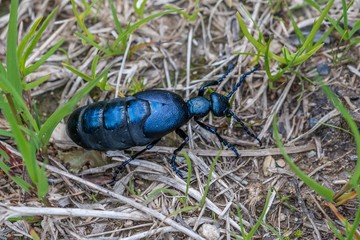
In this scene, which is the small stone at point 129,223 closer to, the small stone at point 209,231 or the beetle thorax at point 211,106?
the small stone at point 209,231

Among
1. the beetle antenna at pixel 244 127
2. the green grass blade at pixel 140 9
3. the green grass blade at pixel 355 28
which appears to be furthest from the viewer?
the green grass blade at pixel 140 9

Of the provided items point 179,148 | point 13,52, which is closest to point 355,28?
point 179,148

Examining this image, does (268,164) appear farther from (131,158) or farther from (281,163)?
(131,158)

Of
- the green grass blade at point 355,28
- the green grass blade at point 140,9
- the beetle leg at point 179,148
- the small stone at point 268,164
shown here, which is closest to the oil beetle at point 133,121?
the beetle leg at point 179,148

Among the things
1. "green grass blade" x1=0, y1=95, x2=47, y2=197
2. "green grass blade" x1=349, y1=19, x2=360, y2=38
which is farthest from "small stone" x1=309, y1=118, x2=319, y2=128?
"green grass blade" x1=0, y1=95, x2=47, y2=197

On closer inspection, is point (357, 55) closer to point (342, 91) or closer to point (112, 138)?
point (342, 91)
